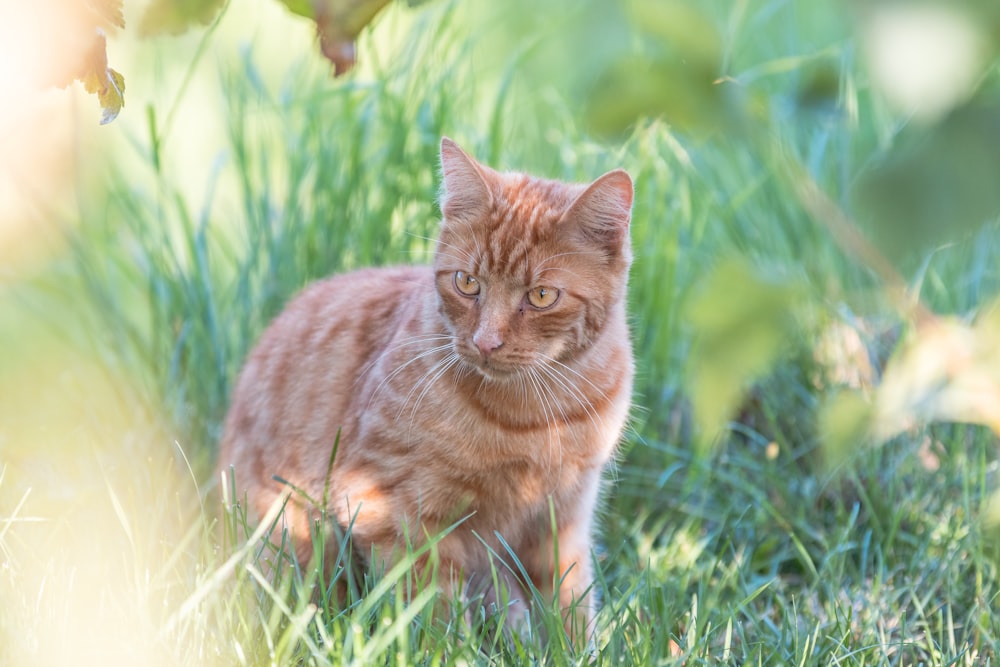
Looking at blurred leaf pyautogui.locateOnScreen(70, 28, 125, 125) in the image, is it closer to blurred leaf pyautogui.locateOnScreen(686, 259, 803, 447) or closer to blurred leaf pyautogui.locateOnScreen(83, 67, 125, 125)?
blurred leaf pyautogui.locateOnScreen(83, 67, 125, 125)

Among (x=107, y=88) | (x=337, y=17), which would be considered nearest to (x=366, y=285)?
(x=107, y=88)

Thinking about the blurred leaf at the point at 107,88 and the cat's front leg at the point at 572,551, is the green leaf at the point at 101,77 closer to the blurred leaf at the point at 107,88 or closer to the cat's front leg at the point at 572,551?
the blurred leaf at the point at 107,88

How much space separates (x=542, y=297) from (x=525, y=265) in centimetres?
7

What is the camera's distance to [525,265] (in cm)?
198

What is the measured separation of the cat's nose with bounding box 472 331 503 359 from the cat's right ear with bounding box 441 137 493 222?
0.96 ft

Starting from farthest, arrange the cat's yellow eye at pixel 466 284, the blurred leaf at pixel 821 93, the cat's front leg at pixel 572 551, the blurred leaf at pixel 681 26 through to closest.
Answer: the cat's front leg at pixel 572 551 → the cat's yellow eye at pixel 466 284 → the blurred leaf at pixel 821 93 → the blurred leaf at pixel 681 26

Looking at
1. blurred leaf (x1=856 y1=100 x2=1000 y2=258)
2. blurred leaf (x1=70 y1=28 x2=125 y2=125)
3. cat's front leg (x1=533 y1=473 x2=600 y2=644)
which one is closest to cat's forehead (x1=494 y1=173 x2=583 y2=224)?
cat's front leg (x1=533 y1=473 x2=600 y2=644)

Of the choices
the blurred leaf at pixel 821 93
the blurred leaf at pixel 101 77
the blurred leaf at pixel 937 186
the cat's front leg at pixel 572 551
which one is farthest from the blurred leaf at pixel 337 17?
the cat's front leg at pixel 572 551

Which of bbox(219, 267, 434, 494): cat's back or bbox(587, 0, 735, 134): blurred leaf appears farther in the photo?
bbox(219, 267, 434, 494): cat's back

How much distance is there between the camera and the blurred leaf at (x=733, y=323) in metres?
0.71

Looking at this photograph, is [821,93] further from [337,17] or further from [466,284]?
[466,284]

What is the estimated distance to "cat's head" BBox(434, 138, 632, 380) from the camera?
1.95 metres

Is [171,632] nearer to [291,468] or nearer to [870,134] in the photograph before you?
[291,468]

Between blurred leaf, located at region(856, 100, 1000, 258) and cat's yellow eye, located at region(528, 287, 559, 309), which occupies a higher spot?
blurred leaf, located at region(856, 100, 1000, 258)
